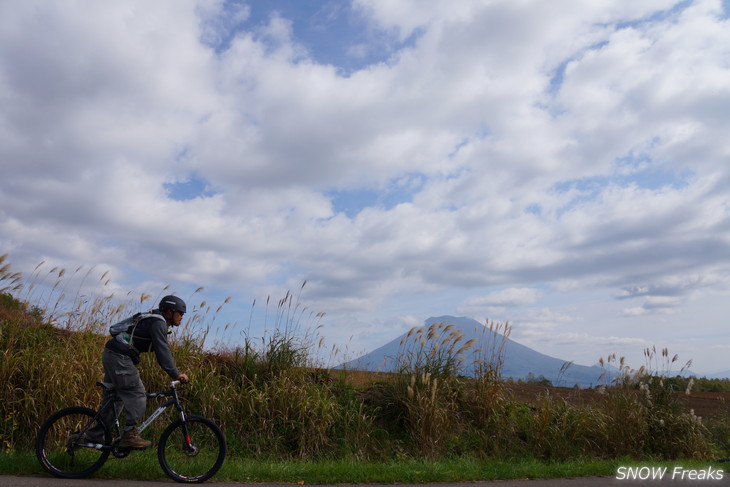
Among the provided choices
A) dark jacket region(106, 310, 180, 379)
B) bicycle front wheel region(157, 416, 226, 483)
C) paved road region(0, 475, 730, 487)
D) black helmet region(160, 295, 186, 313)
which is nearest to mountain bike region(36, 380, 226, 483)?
bicycle front wheel region(157, 416, 226, 483)

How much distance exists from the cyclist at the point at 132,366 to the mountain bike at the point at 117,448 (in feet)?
0.31

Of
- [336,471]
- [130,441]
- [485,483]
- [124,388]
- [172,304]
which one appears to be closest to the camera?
[130,441]

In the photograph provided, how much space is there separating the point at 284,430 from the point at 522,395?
6.22m

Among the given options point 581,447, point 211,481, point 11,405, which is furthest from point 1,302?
point 581,447

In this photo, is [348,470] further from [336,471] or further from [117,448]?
[117,448]

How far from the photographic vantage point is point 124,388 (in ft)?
23.1

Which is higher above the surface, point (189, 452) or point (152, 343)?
point (152, 343)

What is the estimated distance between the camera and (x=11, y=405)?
8.50 metres

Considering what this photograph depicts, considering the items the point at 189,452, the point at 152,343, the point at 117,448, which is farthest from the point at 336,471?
the point at 152,343

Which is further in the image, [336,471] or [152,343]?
[336,471]

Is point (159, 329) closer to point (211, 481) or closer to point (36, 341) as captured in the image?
point (211, 481)

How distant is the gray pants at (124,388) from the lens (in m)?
6.95

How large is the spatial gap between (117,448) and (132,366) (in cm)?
101

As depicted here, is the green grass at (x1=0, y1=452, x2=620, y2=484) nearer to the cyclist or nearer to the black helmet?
the cyclist
